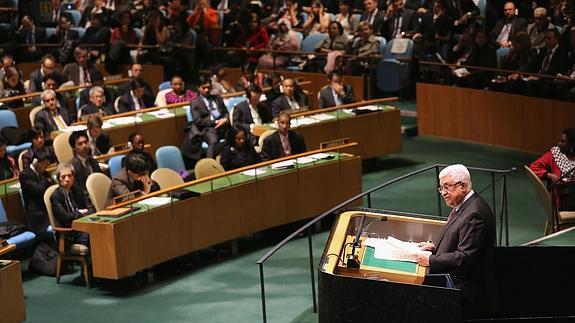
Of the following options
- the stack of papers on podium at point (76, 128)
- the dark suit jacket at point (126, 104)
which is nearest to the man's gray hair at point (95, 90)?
the dark suit jacket at point (126, 104)

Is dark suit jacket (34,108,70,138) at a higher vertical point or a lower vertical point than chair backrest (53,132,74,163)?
higher

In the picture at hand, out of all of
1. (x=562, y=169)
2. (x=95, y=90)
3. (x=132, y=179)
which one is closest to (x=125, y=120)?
(x=95, y=90)

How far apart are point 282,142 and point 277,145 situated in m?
0.07

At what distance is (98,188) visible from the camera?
1052cm

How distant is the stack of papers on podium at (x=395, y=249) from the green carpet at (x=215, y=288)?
7.37ft

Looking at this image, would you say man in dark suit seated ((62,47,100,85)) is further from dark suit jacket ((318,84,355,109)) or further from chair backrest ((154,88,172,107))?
dark suit jacket ((318,84,355,109))

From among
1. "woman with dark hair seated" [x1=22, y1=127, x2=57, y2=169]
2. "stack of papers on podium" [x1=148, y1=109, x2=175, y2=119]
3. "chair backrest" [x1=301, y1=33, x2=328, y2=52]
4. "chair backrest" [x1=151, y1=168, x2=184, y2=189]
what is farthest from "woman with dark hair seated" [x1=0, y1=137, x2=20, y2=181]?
"chair backrest" [x1=301, y1=33, x2=328, y2=52]

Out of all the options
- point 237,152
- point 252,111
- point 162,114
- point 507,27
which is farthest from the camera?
point 507,27

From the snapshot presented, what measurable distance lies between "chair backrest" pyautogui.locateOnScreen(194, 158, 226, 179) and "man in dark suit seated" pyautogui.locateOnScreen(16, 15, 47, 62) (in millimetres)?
7485

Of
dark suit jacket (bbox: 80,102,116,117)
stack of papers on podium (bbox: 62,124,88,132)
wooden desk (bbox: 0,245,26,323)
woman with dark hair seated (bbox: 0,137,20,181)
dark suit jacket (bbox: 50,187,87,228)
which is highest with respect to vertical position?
Answer: dark suit jacket (bbox: 80,102,116,117)

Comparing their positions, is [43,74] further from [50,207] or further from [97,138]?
[50,207]

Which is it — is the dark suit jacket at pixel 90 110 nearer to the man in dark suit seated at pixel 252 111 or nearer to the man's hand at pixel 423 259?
the man in dark suit seated at pixel 252 111

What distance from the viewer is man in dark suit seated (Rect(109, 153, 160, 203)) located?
10.5 metres

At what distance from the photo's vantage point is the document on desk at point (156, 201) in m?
10.2
